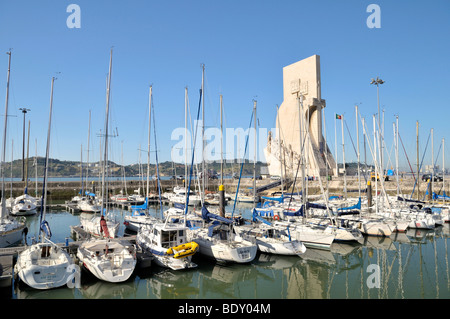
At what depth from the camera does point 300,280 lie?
1489 centimetres

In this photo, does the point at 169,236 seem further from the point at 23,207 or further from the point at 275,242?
the point at 23,207

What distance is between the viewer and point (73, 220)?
33.4 meters

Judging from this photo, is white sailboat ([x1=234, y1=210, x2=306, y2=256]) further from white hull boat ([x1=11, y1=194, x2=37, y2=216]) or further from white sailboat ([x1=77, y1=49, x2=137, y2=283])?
white hull boat ([x1=11, y1=194, x2=37, y2=216])

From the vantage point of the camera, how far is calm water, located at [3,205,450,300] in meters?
12.9

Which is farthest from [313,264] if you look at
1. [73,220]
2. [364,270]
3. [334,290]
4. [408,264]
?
[73,220]

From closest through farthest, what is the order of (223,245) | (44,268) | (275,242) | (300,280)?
(44,268) < (300,280) < (223,245) < (275,242)

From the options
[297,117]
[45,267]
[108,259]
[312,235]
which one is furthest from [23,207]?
[297,117]

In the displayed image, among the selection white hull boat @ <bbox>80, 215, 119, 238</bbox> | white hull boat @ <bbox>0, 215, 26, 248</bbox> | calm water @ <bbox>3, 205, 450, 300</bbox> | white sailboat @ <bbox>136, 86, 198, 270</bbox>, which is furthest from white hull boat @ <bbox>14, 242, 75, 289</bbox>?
white hull boat @ <bbox>0, 215, 26, 248</bbox>

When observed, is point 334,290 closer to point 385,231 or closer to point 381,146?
point 385,231

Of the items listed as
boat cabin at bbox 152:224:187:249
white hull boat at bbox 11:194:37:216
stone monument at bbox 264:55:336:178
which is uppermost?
stone monument at bbox 264:55:336:178

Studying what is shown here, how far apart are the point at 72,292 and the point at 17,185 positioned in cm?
5085

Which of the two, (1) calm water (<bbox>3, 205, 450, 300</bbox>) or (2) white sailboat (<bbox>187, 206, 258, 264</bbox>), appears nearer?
(1) calm water (<bbox>3, 205, 450, 300</bbox>)

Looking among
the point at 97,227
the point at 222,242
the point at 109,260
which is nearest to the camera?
the point at 109,260
